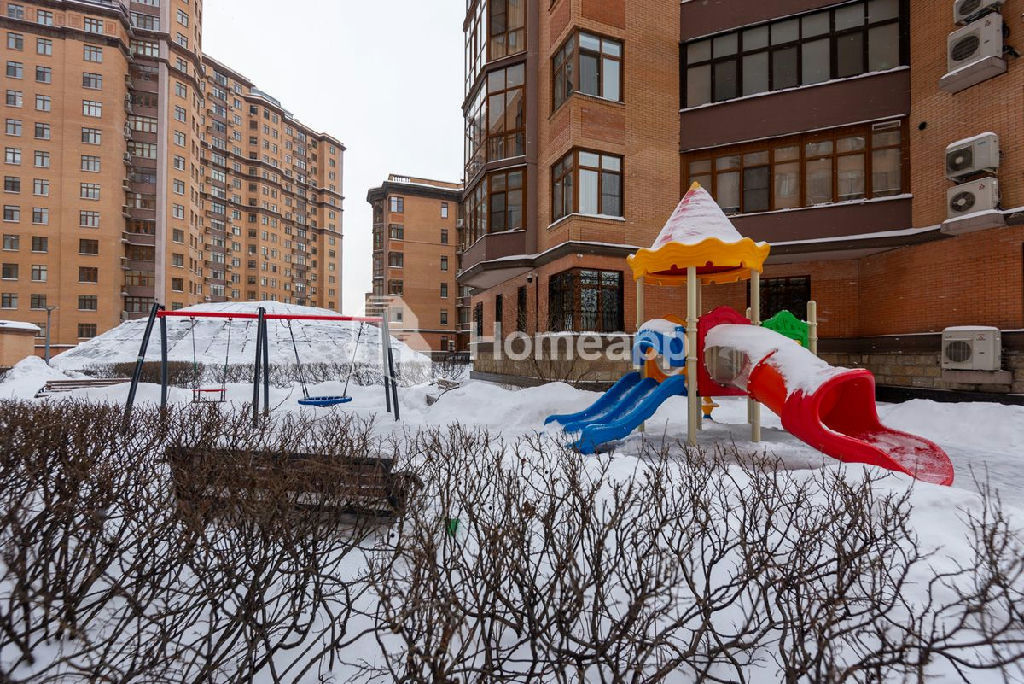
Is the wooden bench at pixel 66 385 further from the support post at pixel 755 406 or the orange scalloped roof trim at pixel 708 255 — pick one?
the support post at pixel 755 406

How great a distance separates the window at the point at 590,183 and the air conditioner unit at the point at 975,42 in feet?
25.1

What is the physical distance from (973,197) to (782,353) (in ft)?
27.5

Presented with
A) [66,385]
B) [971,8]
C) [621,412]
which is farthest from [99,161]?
[971,8]

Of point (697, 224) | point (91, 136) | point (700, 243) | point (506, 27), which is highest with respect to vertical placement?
point (91, 136)

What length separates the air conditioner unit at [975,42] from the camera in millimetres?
9477

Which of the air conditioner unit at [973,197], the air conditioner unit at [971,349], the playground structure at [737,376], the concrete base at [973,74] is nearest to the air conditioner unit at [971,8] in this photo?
the concrete base at [973,74]

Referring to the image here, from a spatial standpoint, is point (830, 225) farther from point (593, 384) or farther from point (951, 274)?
point (593, 384)

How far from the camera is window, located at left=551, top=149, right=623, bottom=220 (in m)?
13.5

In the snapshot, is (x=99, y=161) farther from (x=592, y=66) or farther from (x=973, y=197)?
(x=973, y=197)

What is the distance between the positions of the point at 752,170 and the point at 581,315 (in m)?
6.81

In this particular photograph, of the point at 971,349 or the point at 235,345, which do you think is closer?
the point at 971,349

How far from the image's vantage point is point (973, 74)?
9875 mm

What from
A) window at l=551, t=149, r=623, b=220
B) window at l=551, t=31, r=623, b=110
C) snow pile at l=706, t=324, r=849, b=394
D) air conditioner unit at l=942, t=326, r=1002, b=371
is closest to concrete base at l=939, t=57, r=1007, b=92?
air conditioner unit at l=942, t=326, r=1002, b=371

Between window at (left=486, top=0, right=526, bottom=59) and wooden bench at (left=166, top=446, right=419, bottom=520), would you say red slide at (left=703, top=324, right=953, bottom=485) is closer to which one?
wooden bench at (left=166, top=446, right=419, bottom=520)
